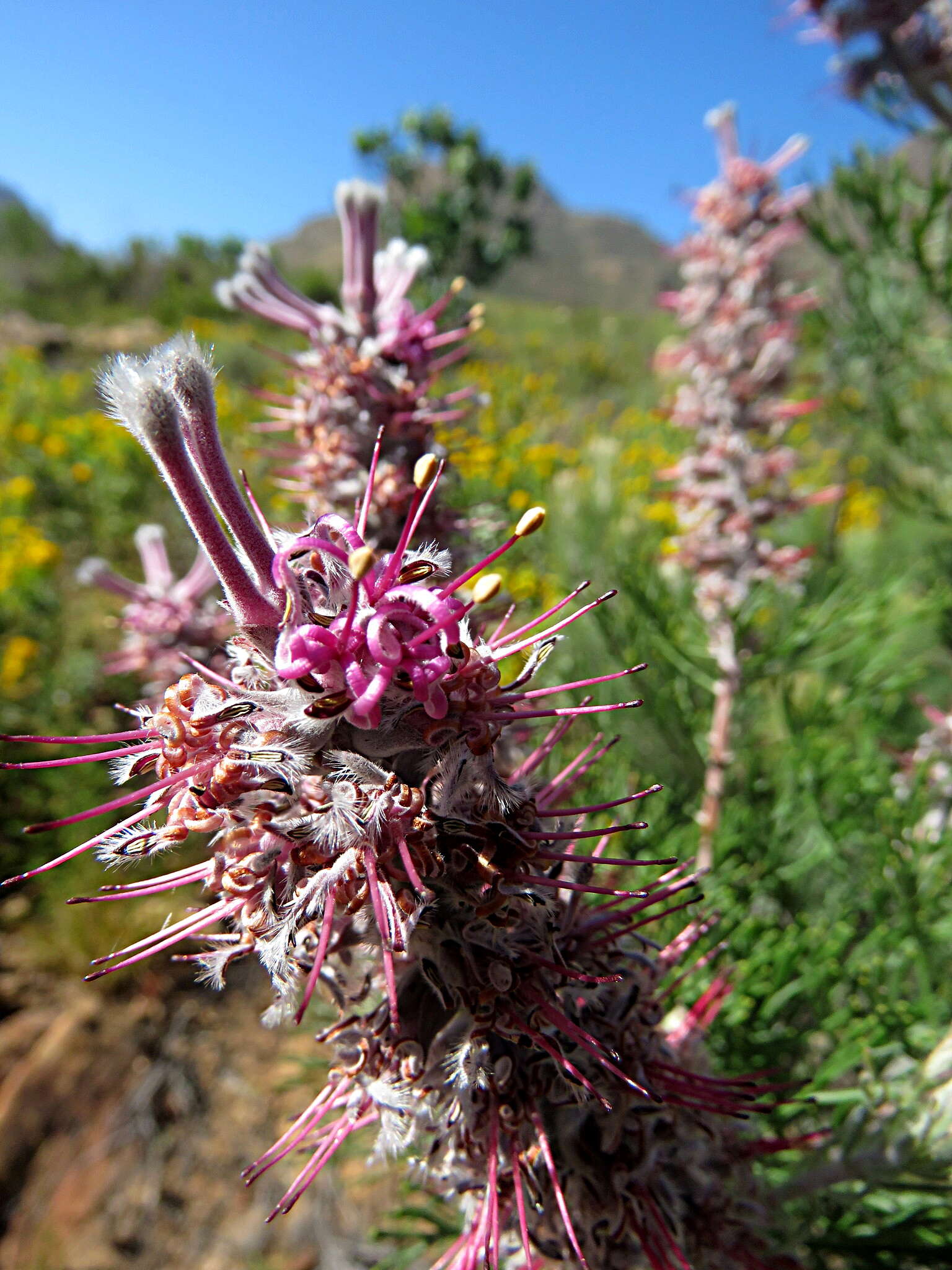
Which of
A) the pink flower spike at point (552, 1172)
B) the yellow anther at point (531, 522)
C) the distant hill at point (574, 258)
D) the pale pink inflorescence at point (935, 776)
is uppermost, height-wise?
the distant hill at point (574, 258)

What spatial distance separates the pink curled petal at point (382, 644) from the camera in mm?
637

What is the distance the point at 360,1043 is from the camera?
0.79 metres

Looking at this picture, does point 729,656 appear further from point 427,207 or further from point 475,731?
point 427,207

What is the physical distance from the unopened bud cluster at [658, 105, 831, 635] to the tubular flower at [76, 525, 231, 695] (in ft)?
4.98


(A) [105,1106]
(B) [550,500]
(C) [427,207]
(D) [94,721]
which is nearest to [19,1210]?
(A) [105,1106]

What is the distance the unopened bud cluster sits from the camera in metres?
2.35

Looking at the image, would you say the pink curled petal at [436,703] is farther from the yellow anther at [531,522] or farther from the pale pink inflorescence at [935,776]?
the pale pink inflorescence at [935,776]

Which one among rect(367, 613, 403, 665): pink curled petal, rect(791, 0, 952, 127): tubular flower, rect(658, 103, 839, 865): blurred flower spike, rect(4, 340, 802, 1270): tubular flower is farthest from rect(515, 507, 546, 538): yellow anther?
rect(791, 0, 952, 127): tubular flower

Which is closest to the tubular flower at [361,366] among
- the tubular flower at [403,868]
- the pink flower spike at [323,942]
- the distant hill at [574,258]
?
the tubular flower at [403,868]

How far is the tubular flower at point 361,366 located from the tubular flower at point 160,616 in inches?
24.1

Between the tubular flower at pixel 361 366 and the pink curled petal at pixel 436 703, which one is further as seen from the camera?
the tubular flower at pixel 361 366

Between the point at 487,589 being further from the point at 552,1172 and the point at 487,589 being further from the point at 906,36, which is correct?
the point at 906,36

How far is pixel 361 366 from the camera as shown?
134 cm

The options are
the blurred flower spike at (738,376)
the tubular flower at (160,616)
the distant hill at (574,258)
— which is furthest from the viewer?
the distant hill at (574,258)
